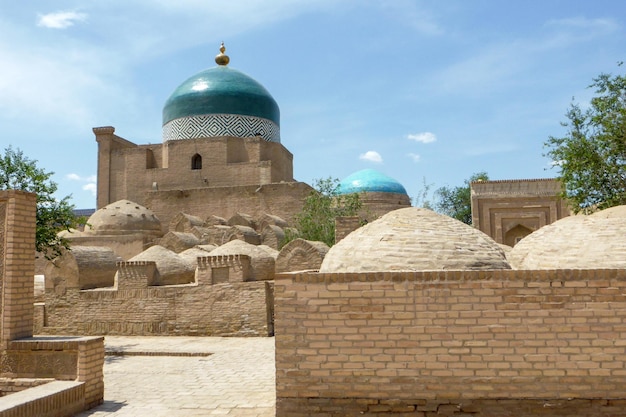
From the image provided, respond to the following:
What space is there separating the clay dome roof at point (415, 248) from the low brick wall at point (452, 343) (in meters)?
0.65

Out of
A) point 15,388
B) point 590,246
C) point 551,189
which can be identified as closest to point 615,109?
point 551,189

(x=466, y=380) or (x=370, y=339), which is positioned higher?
(x=370, y=339)

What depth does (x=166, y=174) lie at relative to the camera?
27219 mm

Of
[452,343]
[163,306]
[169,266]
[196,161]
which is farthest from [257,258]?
[196,161]

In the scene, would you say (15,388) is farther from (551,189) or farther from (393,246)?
(551,189)

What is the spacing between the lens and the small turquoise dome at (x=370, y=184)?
Answer: 27.7m

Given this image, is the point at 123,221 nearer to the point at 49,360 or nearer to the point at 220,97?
the point at 220,97

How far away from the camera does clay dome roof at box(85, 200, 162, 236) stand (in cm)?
2031

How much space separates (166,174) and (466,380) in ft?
79.2

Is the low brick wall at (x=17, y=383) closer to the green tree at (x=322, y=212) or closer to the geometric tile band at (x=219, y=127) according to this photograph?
the green tree at (x=322, y=212)

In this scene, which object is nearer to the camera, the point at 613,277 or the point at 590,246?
the point at 613,277

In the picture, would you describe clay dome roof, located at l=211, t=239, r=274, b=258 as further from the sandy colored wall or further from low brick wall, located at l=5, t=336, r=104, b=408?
low brick wall, located at l=5, t=336, r=104, b=408

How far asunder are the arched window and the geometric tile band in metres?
1.23

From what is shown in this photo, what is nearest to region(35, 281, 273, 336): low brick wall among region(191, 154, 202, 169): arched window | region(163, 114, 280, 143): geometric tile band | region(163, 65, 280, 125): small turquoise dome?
region(191, 154, 202, 169): arched window
